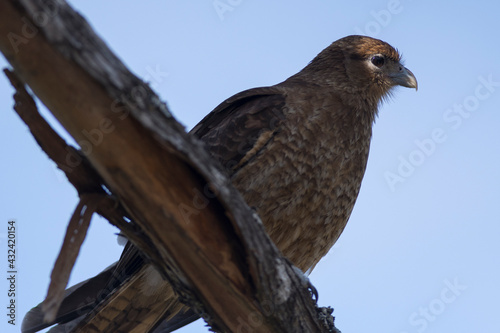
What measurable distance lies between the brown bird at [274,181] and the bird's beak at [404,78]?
0.98 metres

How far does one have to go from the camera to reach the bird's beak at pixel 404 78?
230 inches

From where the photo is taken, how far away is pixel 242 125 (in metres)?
4.45

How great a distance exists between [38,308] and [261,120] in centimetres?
194

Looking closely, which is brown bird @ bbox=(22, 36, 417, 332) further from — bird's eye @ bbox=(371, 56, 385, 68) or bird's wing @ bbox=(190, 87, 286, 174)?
bird's eye @ bbox=(371, 56, 385, 68)

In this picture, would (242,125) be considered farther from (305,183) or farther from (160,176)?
(160,176)

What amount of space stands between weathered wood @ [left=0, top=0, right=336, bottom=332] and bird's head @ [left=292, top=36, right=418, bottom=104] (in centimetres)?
273

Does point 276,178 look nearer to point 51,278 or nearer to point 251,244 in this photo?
point 251,244

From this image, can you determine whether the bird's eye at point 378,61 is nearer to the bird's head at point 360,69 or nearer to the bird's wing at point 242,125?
the bird's head at point 360,69

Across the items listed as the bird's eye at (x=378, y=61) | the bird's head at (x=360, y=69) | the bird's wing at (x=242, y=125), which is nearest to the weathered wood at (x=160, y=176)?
the bird's wing at (x=242, y=125)

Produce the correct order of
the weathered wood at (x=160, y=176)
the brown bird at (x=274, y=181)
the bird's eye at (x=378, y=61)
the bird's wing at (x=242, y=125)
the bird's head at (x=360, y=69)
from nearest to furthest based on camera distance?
the weathered wood at (x=160, y=176) → the brown bird at (x=274, y=181) → the bird's wing at (x=242, y=125) → the bird's head at (x=360, y=69) → the bird's eye at (x=378, y=61)

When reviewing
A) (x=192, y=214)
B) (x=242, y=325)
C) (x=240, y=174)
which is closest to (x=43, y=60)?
(x=192, y=214)

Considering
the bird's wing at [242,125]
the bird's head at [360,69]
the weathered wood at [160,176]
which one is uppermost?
Answer: the bird's head at [360,69]

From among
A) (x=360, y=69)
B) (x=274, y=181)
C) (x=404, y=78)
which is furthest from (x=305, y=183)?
(x=404, y=78)

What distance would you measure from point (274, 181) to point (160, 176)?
1801 mm
